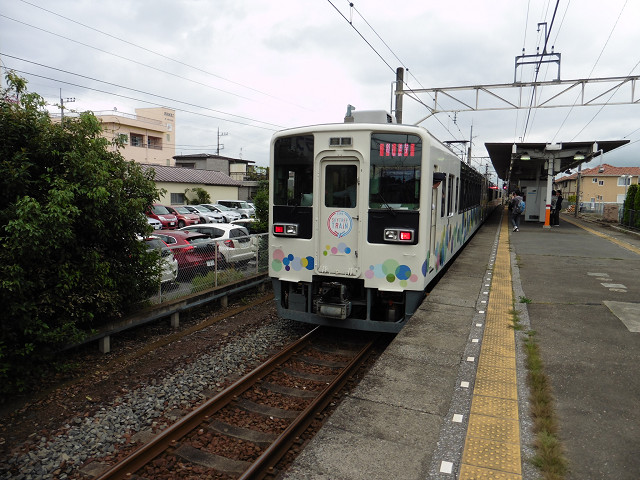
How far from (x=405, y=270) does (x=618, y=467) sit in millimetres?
3598

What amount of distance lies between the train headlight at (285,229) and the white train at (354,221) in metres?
0.02

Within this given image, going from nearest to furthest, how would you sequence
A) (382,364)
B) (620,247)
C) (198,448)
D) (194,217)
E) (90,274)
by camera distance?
(198,448) < (382,364) < (90,274) < (620,247) < (194,217)

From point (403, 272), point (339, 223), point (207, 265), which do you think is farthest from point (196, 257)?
point (403, 272)

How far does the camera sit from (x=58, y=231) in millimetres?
5305

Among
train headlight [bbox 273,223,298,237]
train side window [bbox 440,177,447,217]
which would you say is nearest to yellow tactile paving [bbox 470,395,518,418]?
train headlight [bbox 273,223,298,237]

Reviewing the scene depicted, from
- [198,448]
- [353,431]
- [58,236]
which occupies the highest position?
[58,236]

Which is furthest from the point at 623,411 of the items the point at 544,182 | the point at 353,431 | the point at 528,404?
the point at 544,182

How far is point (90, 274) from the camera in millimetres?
6133

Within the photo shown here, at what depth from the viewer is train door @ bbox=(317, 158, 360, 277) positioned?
6602 millimetres

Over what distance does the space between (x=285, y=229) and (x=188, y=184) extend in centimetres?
3238

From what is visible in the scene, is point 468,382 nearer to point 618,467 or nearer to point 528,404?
point 528,404

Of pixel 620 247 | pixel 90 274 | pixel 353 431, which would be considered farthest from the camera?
pixel 620 247

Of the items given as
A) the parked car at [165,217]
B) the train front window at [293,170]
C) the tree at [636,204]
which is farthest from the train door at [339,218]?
the tree at [636,204]

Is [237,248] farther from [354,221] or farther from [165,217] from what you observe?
[165,217]
